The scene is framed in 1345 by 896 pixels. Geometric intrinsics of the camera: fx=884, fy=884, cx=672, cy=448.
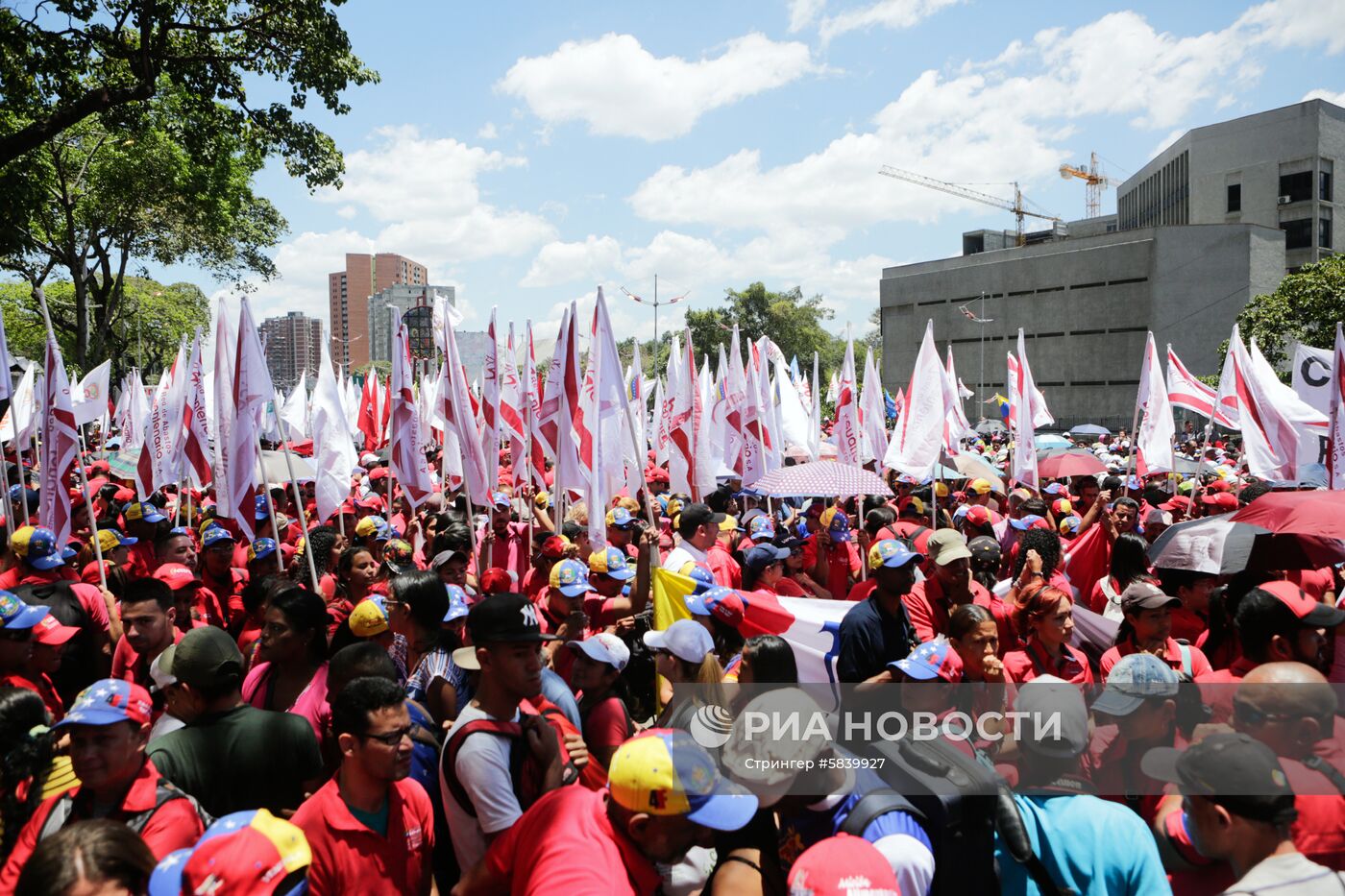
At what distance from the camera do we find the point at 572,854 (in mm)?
Result: 2180

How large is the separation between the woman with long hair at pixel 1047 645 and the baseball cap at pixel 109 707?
11.0ft

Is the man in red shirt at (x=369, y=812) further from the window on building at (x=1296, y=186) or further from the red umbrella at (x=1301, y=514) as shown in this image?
the window on building at (x=1296, y=186)

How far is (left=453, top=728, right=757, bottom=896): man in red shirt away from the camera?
2154 millimetres

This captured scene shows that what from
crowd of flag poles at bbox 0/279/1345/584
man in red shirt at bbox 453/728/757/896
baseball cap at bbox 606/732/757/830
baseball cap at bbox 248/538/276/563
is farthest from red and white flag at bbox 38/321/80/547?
baseball cap at bbox 606/732/757/830

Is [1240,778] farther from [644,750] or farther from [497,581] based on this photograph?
[497,581]

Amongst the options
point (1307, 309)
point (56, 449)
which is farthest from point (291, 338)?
point (56, 449)

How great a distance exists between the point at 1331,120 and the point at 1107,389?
21.8 m

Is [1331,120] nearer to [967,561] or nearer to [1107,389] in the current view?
[1107,389]

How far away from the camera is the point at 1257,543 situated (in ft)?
16.8

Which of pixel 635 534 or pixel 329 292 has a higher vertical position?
pixel 329 292

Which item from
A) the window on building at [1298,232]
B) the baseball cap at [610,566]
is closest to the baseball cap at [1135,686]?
the baseball cap at [610,566]

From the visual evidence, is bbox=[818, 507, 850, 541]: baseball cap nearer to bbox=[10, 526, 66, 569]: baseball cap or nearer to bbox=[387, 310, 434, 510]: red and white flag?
bbox=[387, 310, 434, 510]: red and white flag

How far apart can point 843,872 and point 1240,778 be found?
1.11m

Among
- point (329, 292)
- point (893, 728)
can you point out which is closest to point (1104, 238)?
point (893, 728)
